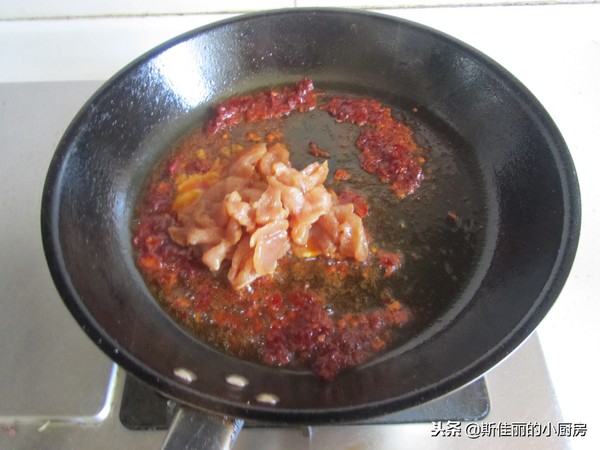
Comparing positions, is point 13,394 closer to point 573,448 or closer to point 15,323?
point 15,323

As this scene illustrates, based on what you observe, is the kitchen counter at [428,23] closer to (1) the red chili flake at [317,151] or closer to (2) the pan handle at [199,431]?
(1) the red chili flake at [317,151]

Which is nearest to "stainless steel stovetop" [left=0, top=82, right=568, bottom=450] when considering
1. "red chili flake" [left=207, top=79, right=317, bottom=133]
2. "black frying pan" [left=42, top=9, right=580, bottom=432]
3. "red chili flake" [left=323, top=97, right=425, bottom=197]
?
"black frying pan" [left=42, top=9, right=580, bottom=432]

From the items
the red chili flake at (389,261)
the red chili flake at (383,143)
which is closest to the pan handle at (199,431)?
the red chili flake at (389,261)

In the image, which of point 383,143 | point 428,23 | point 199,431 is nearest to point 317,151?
point 383,143

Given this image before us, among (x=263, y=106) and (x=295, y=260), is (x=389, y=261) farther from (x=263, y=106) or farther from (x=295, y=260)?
(x=263, y=106)

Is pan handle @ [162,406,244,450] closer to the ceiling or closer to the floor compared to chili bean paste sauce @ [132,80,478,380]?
closer to the floor

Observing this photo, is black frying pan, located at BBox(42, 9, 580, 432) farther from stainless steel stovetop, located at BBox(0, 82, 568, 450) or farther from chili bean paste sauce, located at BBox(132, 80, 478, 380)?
stainless steel stovetop, located at BBox(0, 82, 568, 450)

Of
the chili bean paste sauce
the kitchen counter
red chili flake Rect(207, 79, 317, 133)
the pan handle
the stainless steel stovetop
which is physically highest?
the kitchen counter
